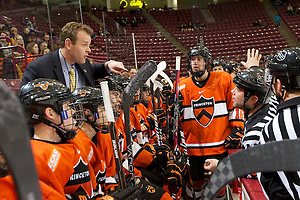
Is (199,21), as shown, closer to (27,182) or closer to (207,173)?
(207,173)

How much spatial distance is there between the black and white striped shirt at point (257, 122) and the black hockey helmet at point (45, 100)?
1114 mm

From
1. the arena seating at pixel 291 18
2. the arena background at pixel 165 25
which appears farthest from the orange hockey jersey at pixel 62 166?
the arena seating at pixel 291 18

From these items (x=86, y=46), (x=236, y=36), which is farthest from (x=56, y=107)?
(x=236, y=36)

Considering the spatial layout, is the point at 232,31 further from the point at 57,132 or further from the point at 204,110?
the point at 57,132

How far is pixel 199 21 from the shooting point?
1324 cm

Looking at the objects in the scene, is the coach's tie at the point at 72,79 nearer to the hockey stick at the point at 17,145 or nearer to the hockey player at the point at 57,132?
the hockey player at the point at 57,132

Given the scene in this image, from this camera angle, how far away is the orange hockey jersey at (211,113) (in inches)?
117

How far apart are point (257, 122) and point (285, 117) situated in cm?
92

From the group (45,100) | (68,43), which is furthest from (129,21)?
(45,100)

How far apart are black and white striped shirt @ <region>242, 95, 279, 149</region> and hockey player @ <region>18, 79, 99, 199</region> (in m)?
1.04

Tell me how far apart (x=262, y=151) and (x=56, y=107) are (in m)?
1.18

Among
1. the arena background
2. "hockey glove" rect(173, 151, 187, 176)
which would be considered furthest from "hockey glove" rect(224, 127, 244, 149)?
the arena background

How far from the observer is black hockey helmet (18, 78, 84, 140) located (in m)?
1.46

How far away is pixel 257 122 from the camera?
2.12 metres
